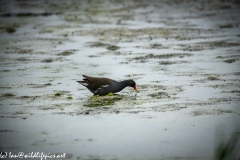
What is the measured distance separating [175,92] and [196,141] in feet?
12.2

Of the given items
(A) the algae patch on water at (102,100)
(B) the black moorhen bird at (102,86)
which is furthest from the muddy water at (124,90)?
(B) the black moorhen bird at (102,86)

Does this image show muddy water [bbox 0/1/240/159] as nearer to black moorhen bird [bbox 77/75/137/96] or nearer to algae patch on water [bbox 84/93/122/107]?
algae patch on water [bbox 84/93/122/107]

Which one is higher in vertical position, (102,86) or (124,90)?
(102,86)

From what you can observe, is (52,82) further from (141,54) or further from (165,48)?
(165,48)

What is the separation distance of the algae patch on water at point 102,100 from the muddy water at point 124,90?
0.02 meters

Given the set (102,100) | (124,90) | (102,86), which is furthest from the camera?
(124,90)

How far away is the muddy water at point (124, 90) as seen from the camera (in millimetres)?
9664

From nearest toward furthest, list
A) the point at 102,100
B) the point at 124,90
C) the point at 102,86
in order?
the point at 102,100
the point at 102,86
the point at 124,90

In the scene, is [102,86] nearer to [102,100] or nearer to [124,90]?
[102,100]

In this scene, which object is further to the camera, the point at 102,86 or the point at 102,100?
the point at 102,86

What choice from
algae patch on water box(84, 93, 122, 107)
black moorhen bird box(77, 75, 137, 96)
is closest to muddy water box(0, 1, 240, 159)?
algae patch on water box(84, 93, 122, 107)

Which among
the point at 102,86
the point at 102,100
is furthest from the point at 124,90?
the point at 102,100

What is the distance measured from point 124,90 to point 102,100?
136 centimetres

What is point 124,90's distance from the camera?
45.5 feet
